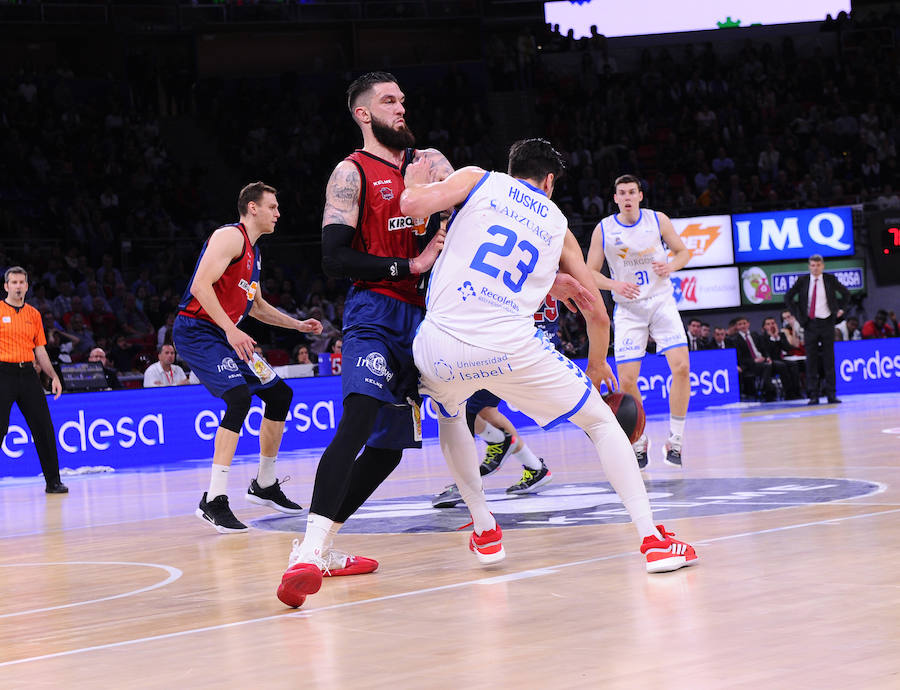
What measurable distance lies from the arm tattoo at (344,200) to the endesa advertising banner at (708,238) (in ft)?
63.8

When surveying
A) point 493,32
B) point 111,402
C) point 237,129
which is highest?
point 493,32

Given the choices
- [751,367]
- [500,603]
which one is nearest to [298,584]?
[500,603]

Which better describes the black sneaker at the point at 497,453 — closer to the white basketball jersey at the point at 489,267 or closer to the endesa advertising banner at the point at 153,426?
the white basketball jersey at the point at 489,267

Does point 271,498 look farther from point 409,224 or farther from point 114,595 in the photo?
point 409,224

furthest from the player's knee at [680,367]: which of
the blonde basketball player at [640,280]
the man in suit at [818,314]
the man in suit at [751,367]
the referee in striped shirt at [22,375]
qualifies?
the man in suit at [751,367]

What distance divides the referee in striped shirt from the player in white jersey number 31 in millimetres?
6801

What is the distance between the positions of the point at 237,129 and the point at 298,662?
22788mm

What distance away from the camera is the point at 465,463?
500cm

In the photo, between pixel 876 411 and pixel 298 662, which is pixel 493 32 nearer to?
pixel 876 411

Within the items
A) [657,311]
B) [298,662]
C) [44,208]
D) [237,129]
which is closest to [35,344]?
[657,311]

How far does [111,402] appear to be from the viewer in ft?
42.8

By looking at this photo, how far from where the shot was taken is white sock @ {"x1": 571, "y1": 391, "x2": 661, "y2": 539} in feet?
15.1

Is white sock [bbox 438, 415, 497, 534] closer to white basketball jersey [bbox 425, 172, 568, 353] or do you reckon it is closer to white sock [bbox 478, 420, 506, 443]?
white basketball jersey [bbox 425, 172, 568, 353]

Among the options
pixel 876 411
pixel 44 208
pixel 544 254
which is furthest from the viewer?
pixel 44 208
